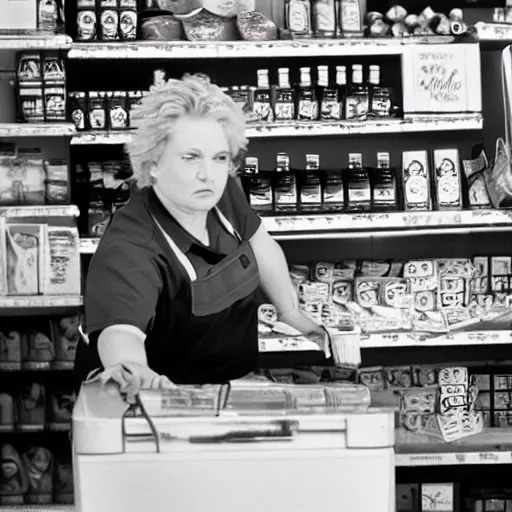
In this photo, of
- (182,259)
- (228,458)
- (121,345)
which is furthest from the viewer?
(182,259)

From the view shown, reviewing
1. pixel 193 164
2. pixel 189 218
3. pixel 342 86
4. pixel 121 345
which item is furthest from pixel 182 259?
pixel 342 86

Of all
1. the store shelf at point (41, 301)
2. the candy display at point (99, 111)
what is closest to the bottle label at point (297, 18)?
the candy display at point (99, 111)

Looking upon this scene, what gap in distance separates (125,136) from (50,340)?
0.91 m

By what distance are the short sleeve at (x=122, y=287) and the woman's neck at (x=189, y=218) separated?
0.17 meters

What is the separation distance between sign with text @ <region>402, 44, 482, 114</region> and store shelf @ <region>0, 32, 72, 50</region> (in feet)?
4.47

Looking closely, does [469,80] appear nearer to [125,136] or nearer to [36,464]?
[125,136]

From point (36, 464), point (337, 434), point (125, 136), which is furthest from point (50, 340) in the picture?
point (337, 434)

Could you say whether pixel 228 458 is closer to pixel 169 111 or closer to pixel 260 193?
pixel 169 111

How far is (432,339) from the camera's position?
14.6ft

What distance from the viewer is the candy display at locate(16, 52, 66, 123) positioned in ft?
14.5

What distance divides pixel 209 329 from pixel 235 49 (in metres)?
1.85

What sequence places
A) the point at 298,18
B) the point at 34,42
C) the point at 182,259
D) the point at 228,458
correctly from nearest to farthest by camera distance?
1. the point at 228,458
2. the point at 182,259
3. the point at 34,42
4. the point at 298,18

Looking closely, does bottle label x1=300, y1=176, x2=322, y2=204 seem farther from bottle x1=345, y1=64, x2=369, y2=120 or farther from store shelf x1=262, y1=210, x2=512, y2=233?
bottle x1=345, y1=64, x2=369, y2=120

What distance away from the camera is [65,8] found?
15.6 feet
